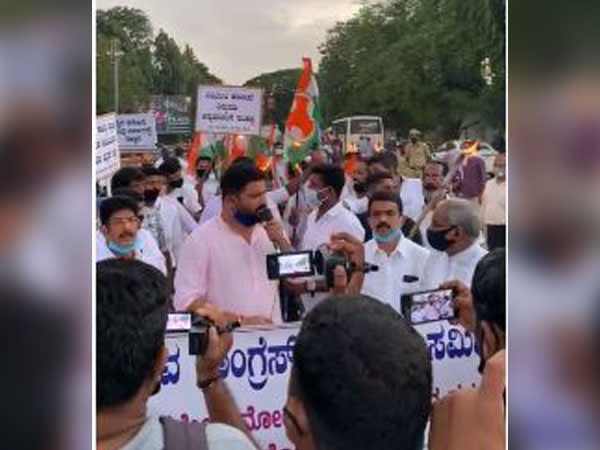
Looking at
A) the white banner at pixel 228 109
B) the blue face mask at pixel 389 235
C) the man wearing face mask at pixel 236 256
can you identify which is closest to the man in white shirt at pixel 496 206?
the blue face mask at pixel 389 235

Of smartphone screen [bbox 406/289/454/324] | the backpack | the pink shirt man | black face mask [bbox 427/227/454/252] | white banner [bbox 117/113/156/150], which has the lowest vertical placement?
the backpack

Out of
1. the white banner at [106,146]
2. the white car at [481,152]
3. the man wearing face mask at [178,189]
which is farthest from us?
the white car at [481,152]

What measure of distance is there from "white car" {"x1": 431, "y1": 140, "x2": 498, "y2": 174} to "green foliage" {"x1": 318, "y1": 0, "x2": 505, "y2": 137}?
30 mm

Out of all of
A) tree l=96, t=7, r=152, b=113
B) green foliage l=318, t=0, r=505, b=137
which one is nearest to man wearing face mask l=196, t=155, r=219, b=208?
tree l=96, t=7, r=152, b=113

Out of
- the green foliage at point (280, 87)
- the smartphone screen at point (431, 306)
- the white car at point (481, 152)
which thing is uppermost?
the green foliage at point (280, 87)

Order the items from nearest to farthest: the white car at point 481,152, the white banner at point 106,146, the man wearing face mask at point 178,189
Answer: the white banner at point 106,146 < the man wearing face mask at point 178,189 < the white car at point 481,152

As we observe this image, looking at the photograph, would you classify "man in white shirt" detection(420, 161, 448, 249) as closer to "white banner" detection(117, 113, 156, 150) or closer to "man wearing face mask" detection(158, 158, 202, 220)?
"man wearing face mask" detection(158, 158, 202, 220)

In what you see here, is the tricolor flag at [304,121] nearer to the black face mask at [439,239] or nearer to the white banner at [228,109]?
the white banner at [228,109]

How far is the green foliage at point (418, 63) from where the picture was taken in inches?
97.7

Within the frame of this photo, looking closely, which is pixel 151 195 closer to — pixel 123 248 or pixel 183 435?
pixel 123 248

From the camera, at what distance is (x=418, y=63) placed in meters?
2.53

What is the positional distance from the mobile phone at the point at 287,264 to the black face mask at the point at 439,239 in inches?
13.1

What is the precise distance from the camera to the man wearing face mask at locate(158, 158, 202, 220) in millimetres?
2418

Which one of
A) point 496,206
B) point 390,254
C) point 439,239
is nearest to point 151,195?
point 390,254
